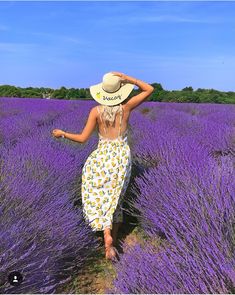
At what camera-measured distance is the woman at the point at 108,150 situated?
3.09 m

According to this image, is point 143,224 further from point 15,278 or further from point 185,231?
point 15,278

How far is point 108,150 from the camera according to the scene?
10.4 feet

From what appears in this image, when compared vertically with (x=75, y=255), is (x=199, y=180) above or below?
above

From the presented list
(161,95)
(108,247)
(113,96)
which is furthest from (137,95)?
(161,95)

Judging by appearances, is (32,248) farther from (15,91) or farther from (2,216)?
(15,91)

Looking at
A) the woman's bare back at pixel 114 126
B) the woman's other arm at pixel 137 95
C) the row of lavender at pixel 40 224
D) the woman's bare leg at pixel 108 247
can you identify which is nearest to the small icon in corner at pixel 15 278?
the row of lavender at pixel 40 224

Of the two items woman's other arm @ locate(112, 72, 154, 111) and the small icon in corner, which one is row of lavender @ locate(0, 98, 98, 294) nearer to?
the small icon in corner

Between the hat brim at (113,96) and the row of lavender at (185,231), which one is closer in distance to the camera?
the row of lavender at (185,231)

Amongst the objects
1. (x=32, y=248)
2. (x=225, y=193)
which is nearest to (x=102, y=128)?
(x=225, y=193)

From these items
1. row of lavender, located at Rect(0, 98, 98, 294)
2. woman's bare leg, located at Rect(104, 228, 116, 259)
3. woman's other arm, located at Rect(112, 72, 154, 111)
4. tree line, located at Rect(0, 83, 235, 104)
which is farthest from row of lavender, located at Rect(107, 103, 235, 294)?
tree line, located at Rect(0, 83, 235, 104)

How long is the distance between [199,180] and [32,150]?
5.19 feet

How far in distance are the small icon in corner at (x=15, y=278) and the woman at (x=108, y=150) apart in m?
1.16

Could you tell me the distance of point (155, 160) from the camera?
13.7 feet

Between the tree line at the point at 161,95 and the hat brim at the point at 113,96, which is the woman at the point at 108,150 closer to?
the hat brim at the point at 113,96
